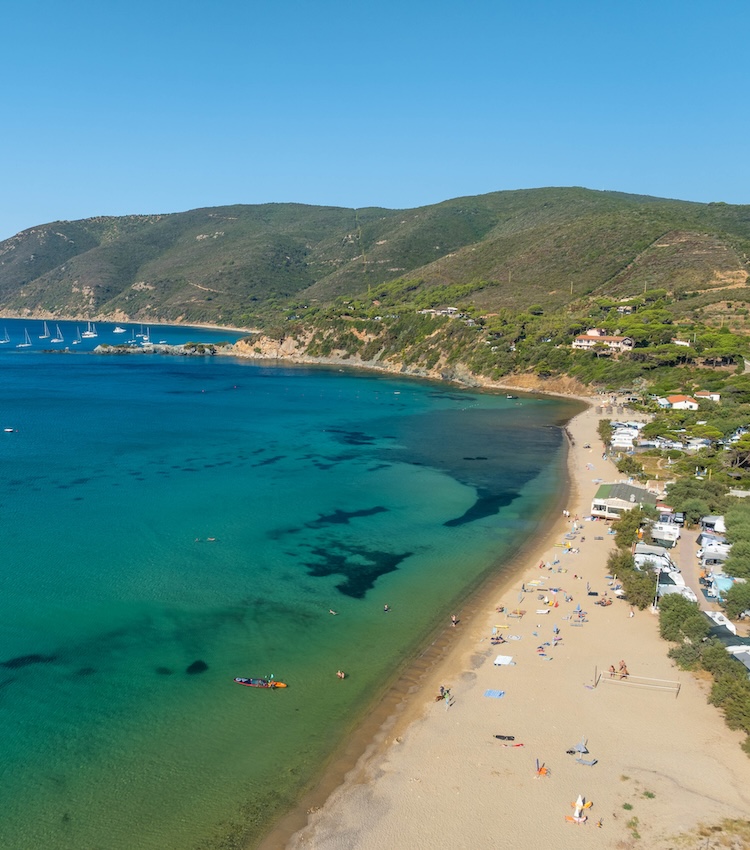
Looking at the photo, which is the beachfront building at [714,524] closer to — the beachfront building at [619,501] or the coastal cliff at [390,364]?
the beachfront building at [619,501]

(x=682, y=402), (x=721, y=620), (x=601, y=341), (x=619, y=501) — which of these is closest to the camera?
(x=721, y=620)

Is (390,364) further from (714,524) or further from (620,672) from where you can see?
(620,672)

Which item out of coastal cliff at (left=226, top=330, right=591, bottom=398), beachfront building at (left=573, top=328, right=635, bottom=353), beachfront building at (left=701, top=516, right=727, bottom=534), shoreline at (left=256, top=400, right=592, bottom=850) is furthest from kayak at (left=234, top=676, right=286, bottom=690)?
beachfront building at (left=573, top=328, right=635, bottom=353)

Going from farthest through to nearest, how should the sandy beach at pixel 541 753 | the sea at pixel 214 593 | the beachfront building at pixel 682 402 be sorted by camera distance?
1. the beachfront building at pixel 682 402
2. the sea at pixel 214 593
3. the sandy beach at pixel 541 753

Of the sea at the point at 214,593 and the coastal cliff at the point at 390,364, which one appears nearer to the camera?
the sea at the point at 214,593

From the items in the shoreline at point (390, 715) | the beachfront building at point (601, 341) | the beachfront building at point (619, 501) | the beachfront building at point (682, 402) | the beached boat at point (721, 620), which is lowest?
the shoreline at point (390, 715)

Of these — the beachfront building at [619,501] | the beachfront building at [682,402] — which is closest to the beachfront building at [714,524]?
the beachfront building at [619,501]

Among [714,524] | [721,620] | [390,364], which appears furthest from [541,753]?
[390,364]
